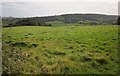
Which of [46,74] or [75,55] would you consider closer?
[46,74]

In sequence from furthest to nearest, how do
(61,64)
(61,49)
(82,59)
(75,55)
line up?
(61,49) < (75,55) < (82,59) < (61,64)

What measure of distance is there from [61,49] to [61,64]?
5.69m

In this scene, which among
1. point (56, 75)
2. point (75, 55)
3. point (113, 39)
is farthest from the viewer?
point (113, 39)

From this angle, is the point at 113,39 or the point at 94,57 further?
the point at 113,39

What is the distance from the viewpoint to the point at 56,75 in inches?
667

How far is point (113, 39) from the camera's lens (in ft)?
97.0

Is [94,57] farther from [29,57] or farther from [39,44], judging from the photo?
[39,44]

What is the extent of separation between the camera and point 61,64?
1906cm

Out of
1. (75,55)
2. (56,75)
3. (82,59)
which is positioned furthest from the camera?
(75,55)

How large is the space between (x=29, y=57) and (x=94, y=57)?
6377 millimetres

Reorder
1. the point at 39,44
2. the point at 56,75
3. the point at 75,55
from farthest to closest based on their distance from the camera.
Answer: the point at 39,44
the point at 75,55
the point at 56,75

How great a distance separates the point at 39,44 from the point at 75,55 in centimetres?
646

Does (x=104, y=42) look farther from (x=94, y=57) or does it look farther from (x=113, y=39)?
(x=94, y=57)

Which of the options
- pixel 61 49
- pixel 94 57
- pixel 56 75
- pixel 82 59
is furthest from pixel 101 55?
pixel 56 75
